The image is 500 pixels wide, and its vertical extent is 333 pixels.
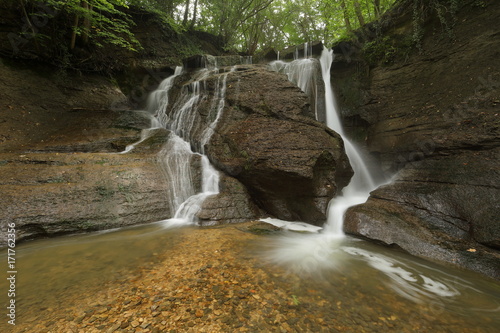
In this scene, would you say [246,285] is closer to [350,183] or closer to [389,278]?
[389,278]

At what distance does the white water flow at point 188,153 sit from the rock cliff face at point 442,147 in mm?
4098

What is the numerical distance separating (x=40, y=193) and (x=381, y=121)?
10457 millimetres

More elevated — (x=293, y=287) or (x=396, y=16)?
(x=396, y=16)

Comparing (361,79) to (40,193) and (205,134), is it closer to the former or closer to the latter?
(205,134)

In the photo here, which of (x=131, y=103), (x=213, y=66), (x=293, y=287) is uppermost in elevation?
(x=213, y=66)

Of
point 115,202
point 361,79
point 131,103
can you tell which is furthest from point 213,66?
point 115,202

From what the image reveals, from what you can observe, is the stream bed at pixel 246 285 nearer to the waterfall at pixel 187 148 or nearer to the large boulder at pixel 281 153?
the waterfall at pixel 187 148

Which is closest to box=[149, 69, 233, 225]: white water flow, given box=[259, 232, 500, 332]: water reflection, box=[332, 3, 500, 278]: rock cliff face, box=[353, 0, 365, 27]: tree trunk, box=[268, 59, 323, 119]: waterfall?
box=[259, 232, 500, 332]: water reflection

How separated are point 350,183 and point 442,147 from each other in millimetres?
2864

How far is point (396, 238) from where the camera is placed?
173 inches

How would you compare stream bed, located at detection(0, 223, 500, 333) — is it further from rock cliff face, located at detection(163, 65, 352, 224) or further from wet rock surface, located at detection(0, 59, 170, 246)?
rock cliff face, located at detection(163, 65, 352, 224)

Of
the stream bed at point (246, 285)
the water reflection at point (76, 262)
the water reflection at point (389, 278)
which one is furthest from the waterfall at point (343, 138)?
the water reflection at point (76, 262)

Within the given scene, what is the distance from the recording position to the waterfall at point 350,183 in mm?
5461

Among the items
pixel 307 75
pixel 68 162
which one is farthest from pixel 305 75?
pixel 68 162
